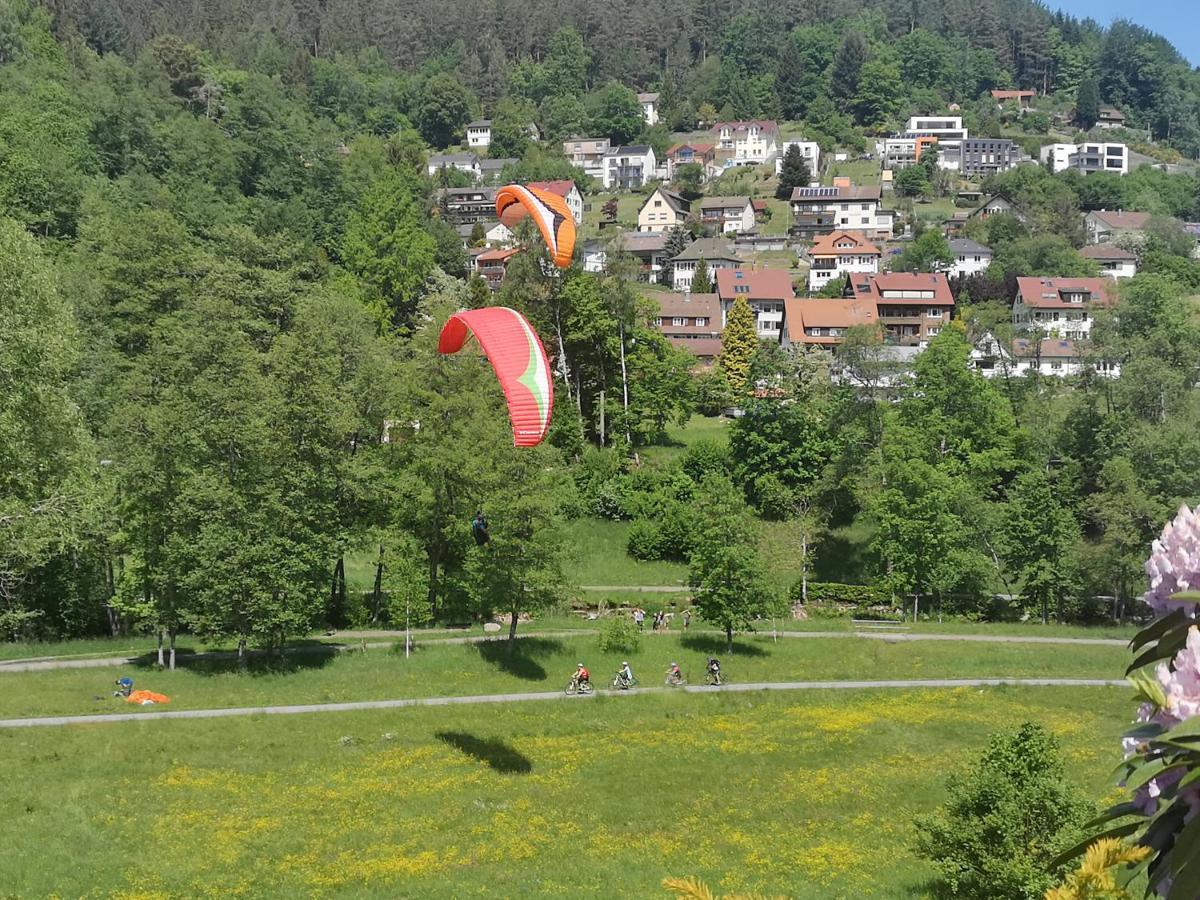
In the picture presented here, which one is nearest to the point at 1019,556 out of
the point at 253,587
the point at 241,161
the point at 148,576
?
the point at 253,587

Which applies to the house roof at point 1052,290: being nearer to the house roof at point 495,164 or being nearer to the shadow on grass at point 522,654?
the shadow on grass at point 522,654

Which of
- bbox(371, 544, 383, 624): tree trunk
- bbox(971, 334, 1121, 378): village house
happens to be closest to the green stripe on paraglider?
bbox(371, 544, 383, 624): tree trunk

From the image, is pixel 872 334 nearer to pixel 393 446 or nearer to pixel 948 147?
pixel 393 446

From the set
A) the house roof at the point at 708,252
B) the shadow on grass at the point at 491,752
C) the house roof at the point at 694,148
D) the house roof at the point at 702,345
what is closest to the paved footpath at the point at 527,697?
the shadow on grass at the point at 491,752

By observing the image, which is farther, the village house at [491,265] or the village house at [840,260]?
A: the village house at [840,260]

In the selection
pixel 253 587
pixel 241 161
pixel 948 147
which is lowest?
pixel 253 587

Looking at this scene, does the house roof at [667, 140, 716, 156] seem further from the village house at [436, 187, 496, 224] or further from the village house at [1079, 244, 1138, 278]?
the village house at [1079, 244, 1138, 278]

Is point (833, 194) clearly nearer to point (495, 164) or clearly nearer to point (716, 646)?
point (495, 164)
